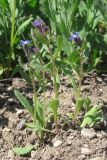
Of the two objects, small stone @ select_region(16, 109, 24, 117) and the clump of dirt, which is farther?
small stone @ select_region(16, 109, 24, 117)

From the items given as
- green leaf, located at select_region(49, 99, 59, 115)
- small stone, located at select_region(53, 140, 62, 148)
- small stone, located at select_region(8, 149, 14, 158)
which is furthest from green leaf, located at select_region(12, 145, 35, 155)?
green leaf, located at select_region(49, 99, 59, 115)

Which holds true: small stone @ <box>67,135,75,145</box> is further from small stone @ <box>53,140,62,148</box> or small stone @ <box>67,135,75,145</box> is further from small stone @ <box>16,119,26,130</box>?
small stone @ <box>16,119,26,130</box>

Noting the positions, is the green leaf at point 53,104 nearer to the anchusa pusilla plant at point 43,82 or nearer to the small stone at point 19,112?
the anchusa pusilla plant at point 43,82

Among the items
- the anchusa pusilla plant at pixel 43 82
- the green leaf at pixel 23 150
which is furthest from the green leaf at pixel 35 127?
the green leaf at pixel 23 150

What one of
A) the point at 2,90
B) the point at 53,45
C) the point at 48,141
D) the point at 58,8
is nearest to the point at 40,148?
the point at 48,141

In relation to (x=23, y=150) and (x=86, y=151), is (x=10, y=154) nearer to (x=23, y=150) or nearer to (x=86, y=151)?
(x=23, y=150)

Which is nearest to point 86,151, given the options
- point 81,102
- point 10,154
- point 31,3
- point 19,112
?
point 81,102

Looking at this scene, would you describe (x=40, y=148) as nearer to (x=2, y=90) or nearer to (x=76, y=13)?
(x=2, y=90)

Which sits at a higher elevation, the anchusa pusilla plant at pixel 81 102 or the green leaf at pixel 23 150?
the anchusa pusilla plant at pixel 81 102
